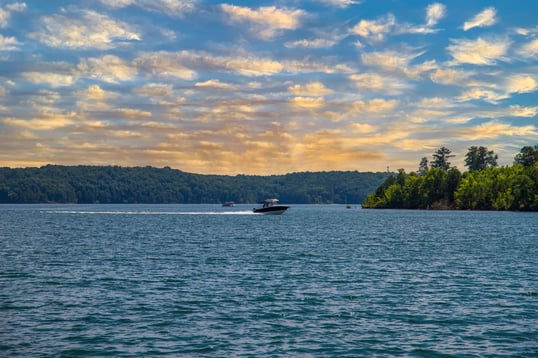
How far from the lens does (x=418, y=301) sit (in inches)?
1590

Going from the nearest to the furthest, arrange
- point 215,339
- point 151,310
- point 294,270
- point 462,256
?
point 215,339 → point 151,310 → point 294,270 → point 462,256

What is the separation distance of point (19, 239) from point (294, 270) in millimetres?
63430

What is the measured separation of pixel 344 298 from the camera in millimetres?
41688

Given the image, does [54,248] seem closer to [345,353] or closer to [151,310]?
[151,310]

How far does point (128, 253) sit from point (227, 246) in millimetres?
16873

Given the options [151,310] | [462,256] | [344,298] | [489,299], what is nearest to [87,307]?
[151,310]

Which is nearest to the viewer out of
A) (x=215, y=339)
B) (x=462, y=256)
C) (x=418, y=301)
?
(x=215, y=339)

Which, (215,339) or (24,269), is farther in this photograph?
(24,269)

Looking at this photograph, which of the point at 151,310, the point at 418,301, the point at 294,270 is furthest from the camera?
the point at 294,270

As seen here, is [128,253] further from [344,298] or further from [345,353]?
[345,353]

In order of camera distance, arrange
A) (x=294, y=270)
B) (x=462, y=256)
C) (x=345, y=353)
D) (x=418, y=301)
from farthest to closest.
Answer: (x=462, y=256) < (x=294, y=270) < (x=418, y=301) < (x=345, y=353)

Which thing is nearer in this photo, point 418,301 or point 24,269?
point 418,301

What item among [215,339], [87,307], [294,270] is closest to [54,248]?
[294,270]

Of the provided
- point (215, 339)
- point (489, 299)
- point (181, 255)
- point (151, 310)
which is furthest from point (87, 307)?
point (181, 255)
